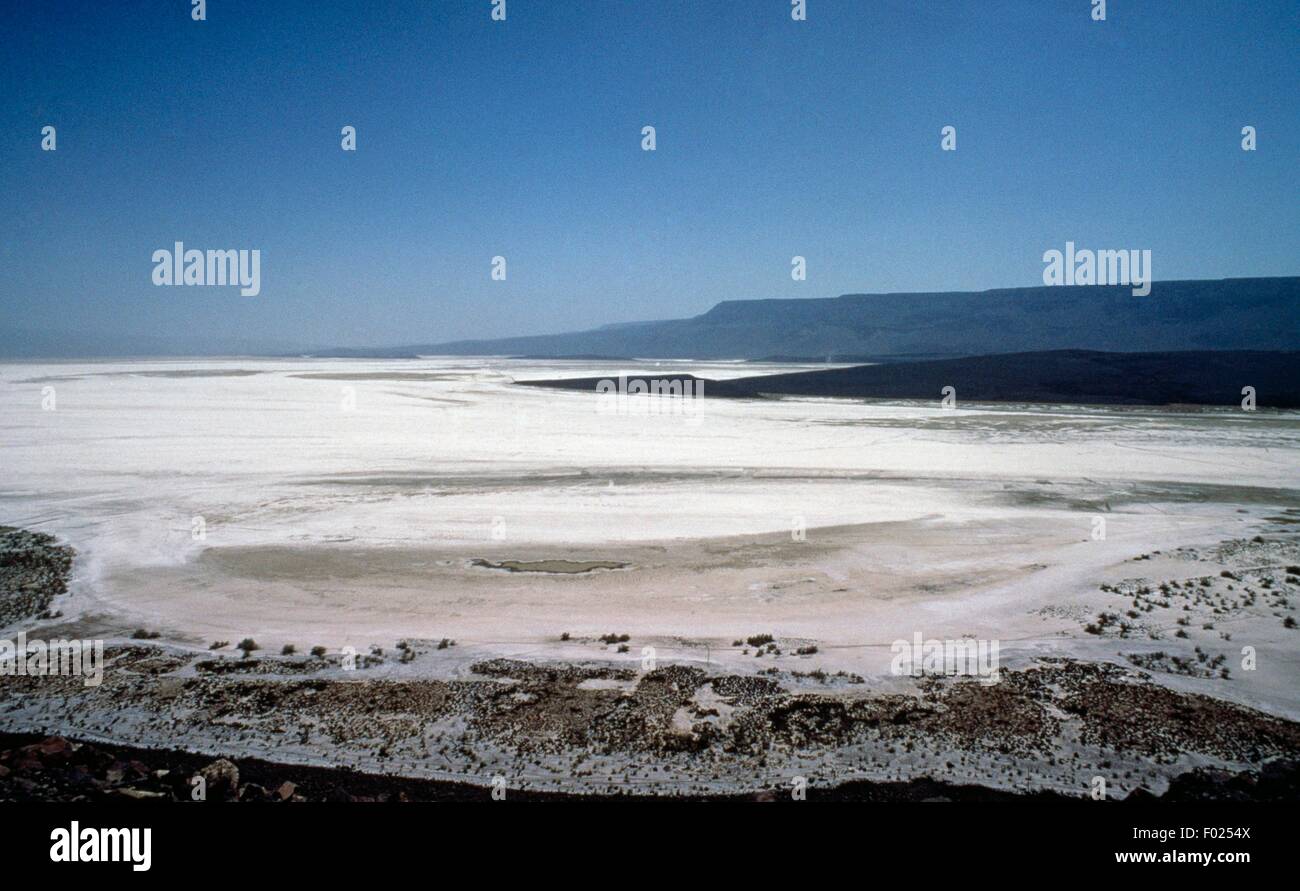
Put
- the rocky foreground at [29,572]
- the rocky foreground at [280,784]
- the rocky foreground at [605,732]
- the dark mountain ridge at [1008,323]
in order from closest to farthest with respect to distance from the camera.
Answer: the rocky foreground at [280,784]
the rocky foreground at [605,732]
the rocky foreground at [29,572]
the dark mountain ridge at [1008,323]

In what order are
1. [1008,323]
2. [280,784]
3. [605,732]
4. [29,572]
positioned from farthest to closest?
[1008,323], [29,572], [605,732], [280,784]

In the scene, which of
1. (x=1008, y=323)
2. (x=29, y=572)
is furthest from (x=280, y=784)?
(x=1008, y=323)

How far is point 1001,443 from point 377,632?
24763 millimetres

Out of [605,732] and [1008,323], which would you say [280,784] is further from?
[1008,323]

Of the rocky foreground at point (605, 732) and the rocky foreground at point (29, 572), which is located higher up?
the rocky foreground at point (29, 572)

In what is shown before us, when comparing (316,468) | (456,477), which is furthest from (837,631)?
(316,468)

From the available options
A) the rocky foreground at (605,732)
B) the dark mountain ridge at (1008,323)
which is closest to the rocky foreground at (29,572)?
the rocky foreground at (605,732)

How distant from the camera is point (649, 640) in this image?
9.30 metres

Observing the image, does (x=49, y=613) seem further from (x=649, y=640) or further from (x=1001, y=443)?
(x=1001, y=443)

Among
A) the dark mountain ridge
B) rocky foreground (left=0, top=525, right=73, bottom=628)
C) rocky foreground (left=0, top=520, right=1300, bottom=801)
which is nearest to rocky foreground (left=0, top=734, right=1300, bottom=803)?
rocky foreground (left=0, top=520, right=1300, bottom=801)

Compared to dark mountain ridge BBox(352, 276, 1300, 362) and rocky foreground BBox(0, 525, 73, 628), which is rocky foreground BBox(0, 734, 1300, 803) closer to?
rocky foreground BBox(0, 525, 73, 628)

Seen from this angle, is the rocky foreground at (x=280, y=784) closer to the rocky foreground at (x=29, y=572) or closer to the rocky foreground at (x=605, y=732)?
the rocky foreground at (x=605, y=732)

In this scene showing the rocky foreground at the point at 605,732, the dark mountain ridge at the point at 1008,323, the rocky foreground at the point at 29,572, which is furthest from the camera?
the dark mountain ridge at the point at 1008,323

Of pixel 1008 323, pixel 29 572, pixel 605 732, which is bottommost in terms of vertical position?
pixel 605 732
